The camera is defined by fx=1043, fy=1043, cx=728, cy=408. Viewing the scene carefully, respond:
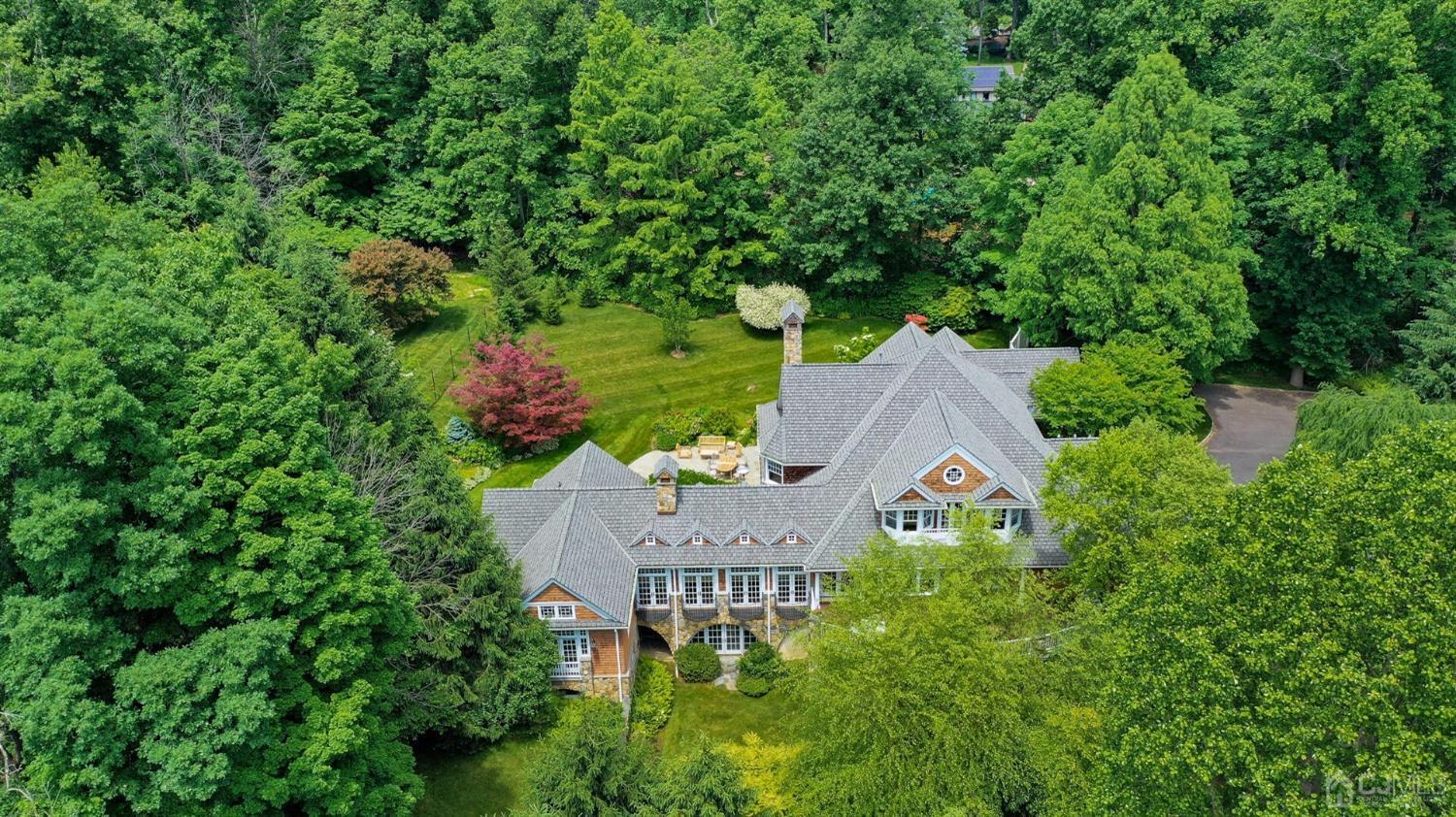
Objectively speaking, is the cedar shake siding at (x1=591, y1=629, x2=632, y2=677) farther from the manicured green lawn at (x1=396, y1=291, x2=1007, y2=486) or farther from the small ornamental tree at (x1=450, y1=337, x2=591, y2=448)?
the small ornamental tree at (x1=450, y1=337, x2=591, y2=448)

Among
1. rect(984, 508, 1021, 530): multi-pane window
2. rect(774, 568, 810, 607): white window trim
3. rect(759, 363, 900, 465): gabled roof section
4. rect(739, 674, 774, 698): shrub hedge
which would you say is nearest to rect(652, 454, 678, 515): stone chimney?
rect(774, 568, 810, 607): white window trim

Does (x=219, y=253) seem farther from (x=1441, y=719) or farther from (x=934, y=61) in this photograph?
(x=934, y=61)

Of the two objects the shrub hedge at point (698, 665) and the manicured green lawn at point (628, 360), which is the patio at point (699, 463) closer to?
the manicured green lawn at point (628, 360)

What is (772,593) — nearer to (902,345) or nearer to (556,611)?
(556,611)

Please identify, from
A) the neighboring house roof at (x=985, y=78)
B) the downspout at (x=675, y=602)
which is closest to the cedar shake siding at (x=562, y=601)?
the downspout at (x=675, y=602)

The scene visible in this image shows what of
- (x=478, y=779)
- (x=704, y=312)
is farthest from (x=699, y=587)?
(x=704, y=312)

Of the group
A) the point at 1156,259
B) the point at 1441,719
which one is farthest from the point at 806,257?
the point at 1441,719

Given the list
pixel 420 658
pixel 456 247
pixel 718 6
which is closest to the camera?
pixel 420 658
